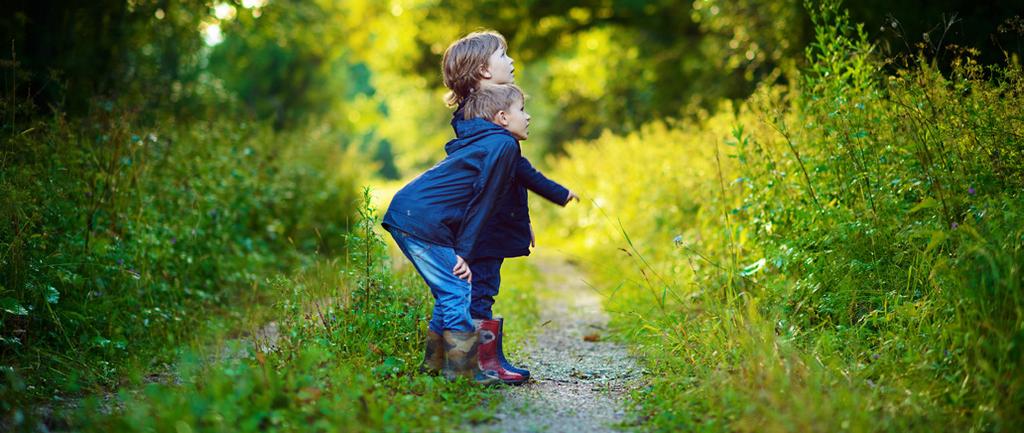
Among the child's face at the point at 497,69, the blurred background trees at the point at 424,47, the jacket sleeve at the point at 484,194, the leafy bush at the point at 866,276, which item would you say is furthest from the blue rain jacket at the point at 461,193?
the blurred background trees at the point at 424,47

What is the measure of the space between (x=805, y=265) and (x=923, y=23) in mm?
2875

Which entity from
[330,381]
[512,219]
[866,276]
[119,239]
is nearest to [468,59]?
[512,219]

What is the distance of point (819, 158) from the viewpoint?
4.96m

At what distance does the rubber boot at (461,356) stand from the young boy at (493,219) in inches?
6.3

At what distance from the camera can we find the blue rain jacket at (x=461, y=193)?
384 centimetres

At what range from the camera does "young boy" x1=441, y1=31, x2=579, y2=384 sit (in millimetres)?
4074

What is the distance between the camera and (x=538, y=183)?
159 inches

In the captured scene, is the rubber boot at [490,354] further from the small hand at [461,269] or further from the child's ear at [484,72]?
the child's ear at [484,72]

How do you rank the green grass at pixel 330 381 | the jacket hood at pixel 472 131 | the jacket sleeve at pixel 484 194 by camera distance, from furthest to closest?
the jacket hood at pixel 472 131
the jacket sleeve at pixel 484 194
the green grass at pixel 330 381

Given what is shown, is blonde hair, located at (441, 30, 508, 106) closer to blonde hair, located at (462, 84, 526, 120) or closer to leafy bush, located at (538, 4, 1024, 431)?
blonde hair, located at (462, 84, 526, 120)

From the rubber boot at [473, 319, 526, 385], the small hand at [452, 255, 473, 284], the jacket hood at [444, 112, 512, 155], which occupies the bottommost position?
the rubber boot at [473, 319, 526, 385]

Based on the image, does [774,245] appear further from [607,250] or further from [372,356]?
[607,250]

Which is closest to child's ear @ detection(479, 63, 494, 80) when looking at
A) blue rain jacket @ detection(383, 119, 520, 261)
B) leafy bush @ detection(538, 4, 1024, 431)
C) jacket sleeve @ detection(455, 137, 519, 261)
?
blue rain jacket @ detection(383, 119, 520, 261)

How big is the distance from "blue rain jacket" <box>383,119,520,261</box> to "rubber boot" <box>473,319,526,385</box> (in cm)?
40
